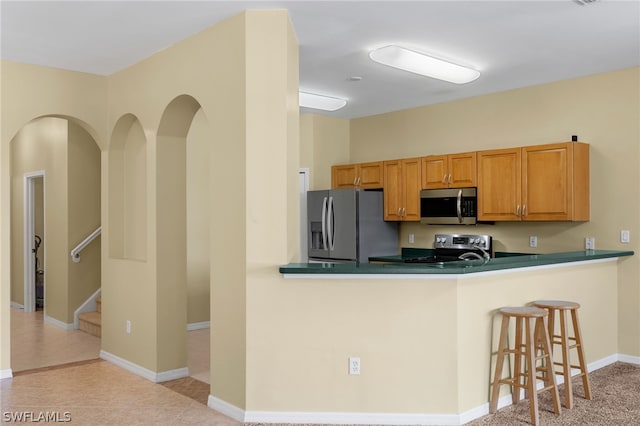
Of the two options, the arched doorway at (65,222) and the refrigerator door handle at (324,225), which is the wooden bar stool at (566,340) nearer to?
the refrigerator door handle at (324,225)

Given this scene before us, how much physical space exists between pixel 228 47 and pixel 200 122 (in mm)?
3105

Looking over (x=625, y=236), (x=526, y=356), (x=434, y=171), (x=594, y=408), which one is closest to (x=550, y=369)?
(x=526, y=356)

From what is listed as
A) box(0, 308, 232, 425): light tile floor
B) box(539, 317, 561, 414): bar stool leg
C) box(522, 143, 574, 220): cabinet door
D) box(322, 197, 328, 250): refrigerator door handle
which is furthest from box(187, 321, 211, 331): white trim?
box(539, 317, 561, 414): bar stool leg

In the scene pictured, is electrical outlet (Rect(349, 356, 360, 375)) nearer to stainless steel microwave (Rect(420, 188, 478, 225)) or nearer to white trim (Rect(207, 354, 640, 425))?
white trim (Rect(207, 354, 640, 425))

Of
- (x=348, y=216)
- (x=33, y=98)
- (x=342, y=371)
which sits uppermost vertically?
(x=33, y=98)

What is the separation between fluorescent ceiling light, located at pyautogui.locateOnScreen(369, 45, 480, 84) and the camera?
4.30 meters

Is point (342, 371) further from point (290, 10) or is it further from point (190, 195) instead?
point (190, 195)

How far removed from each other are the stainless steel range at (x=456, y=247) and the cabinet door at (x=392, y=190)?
0.56m

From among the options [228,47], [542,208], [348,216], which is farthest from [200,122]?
[542,208]

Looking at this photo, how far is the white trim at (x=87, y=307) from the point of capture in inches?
267

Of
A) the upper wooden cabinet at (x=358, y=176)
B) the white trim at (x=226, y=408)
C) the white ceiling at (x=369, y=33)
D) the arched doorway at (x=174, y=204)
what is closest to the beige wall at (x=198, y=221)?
the arched doorway at (x=174, y=204)

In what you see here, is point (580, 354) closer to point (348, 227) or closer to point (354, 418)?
point (354, 418)

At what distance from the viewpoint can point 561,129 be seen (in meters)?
5.52

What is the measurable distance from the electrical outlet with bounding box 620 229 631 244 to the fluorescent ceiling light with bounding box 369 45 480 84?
77.4 inches
